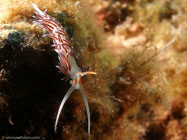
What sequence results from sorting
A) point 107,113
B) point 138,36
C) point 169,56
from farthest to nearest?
1. point 138,36
2. point 169,56
3. point 107,113

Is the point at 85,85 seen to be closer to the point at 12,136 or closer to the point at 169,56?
the point at 12,136

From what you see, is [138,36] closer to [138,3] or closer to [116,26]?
[116,26]

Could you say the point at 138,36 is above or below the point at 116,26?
below

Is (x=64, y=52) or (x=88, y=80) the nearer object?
(x=64, y=52)

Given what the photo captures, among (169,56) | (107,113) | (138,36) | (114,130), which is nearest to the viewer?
(107,113)

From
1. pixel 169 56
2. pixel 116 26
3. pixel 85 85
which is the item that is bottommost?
pixel 85 85

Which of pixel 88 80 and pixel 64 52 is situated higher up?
pixel 64 52

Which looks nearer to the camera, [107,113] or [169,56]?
[107,113]

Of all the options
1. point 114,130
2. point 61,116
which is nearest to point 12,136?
point 61,116
